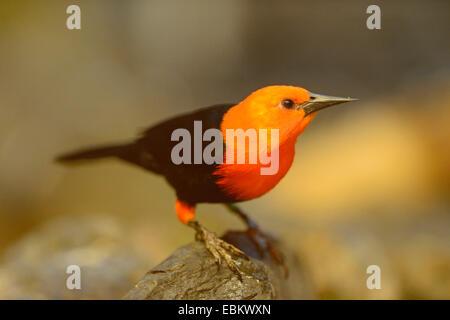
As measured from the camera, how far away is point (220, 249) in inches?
35.5

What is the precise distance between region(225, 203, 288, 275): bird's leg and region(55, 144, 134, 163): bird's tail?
1.09 ft

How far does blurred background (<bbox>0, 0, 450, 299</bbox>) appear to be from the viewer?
5.10 feet

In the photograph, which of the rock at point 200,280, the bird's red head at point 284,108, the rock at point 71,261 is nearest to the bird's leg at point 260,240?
the rock at point 200,280

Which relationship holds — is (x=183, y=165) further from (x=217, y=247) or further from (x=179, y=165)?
(x=217, y=247)

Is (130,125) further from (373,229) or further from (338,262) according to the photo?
(373,229)

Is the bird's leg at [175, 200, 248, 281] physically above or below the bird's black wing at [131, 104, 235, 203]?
below

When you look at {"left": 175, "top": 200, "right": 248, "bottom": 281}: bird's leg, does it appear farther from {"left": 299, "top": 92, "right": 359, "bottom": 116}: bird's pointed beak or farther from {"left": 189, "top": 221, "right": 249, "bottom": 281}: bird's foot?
{"left": 299, "top": 92, "right": 359, "bottom": 116}: bird's pointed beak

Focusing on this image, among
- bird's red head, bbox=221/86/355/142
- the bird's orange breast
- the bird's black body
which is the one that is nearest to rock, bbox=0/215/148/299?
the bird's black body

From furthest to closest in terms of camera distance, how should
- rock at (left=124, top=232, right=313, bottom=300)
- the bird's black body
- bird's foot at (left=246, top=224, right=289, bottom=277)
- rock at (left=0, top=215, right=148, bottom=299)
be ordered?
rock at (left=0, top=215, right=148, bottom=299), bird's foot at (left=246, top=224, right=289, bottom=277), the bird's black body, rock at (left=124, top=232, right=313, bottom=300)

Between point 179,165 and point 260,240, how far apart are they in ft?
1.02

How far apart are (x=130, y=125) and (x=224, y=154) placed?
123 centimetres

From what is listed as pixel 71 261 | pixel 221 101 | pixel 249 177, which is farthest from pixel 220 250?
pixel 71 261

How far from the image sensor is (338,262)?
158 centimetres

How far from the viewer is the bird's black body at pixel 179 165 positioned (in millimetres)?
926
